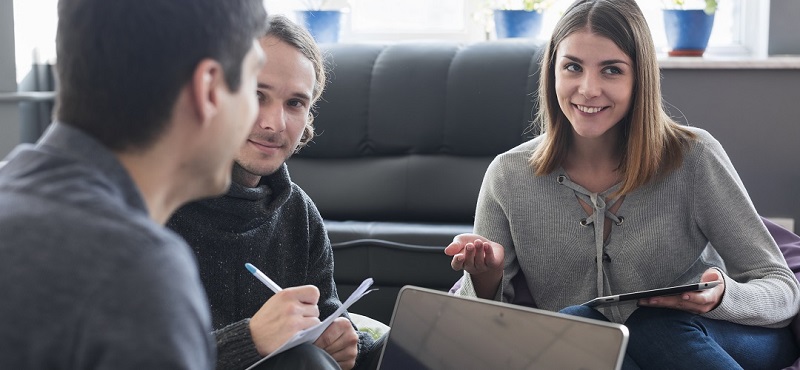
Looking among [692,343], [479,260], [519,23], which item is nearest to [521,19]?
[519,23]

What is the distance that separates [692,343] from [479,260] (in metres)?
0.38

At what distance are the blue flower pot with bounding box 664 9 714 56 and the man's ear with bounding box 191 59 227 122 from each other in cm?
274

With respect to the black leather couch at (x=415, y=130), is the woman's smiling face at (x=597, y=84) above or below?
above

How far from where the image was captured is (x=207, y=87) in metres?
0.72

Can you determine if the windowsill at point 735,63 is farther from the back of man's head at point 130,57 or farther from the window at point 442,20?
the back of man's head at point 130,57

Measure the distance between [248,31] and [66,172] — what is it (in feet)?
0.61

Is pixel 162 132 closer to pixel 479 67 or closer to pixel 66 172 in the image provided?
pixel 66 172

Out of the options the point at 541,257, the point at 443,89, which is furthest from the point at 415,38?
the point at 541,257

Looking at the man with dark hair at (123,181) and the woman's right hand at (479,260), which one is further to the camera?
the woman's right hand at (479,260)

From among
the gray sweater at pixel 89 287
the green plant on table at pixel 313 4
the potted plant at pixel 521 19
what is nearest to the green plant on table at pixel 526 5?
the potted plant at pixel 521 19

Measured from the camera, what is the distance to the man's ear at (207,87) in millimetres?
712

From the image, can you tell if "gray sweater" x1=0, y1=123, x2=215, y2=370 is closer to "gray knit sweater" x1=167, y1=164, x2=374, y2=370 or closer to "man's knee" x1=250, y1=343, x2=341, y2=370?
"man's knee" x1=250, y1=343, x2=341, y2=370

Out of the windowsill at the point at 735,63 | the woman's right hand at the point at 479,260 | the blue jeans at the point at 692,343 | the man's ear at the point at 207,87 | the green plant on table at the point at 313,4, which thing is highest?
the man's ear at the point at 207,87

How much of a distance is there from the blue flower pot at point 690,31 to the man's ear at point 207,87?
274 centimetres
